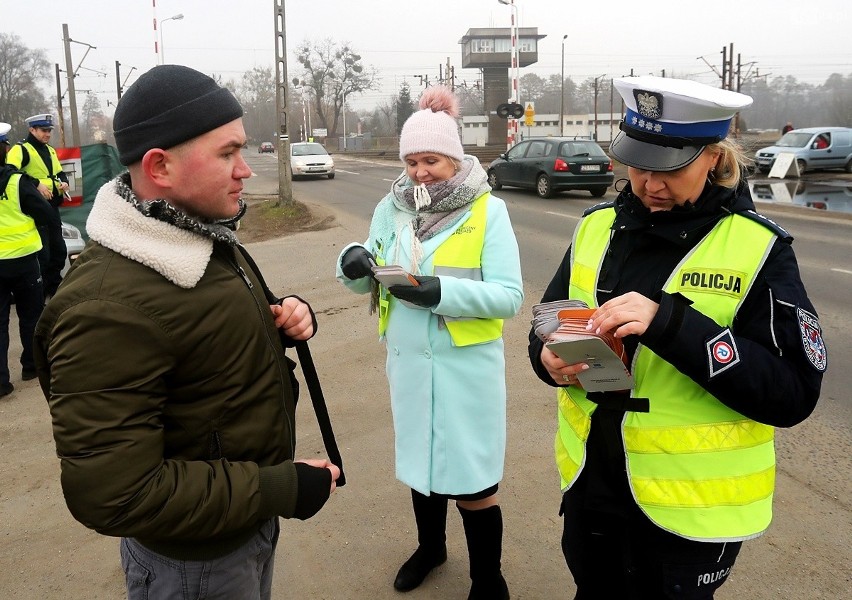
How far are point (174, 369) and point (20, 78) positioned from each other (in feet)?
212

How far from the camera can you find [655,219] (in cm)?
183

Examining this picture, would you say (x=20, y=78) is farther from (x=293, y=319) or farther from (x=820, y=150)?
(x=293, y=319)

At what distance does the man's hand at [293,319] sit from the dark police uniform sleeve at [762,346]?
87 centimetres

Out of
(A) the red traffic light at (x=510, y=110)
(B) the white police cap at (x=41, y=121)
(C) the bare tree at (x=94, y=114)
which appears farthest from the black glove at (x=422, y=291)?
(C) the bare tree at (x=94, y=114)

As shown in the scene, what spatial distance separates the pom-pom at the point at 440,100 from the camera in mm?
2812

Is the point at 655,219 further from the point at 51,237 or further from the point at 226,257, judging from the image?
the point at 51,237

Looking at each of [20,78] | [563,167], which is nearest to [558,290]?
[563,167]

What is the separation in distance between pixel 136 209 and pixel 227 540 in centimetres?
79

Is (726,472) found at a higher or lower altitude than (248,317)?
lower

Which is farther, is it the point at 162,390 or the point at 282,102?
the point at 282,102

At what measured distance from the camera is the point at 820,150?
2327 cm

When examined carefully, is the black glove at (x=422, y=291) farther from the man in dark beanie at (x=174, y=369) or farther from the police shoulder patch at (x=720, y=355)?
the police shoulder patch at (x=720, y=355)

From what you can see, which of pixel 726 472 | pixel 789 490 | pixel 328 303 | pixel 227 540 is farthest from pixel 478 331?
pixel 328 303

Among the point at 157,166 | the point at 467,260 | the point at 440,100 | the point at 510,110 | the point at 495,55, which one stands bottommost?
the point at 467,260
